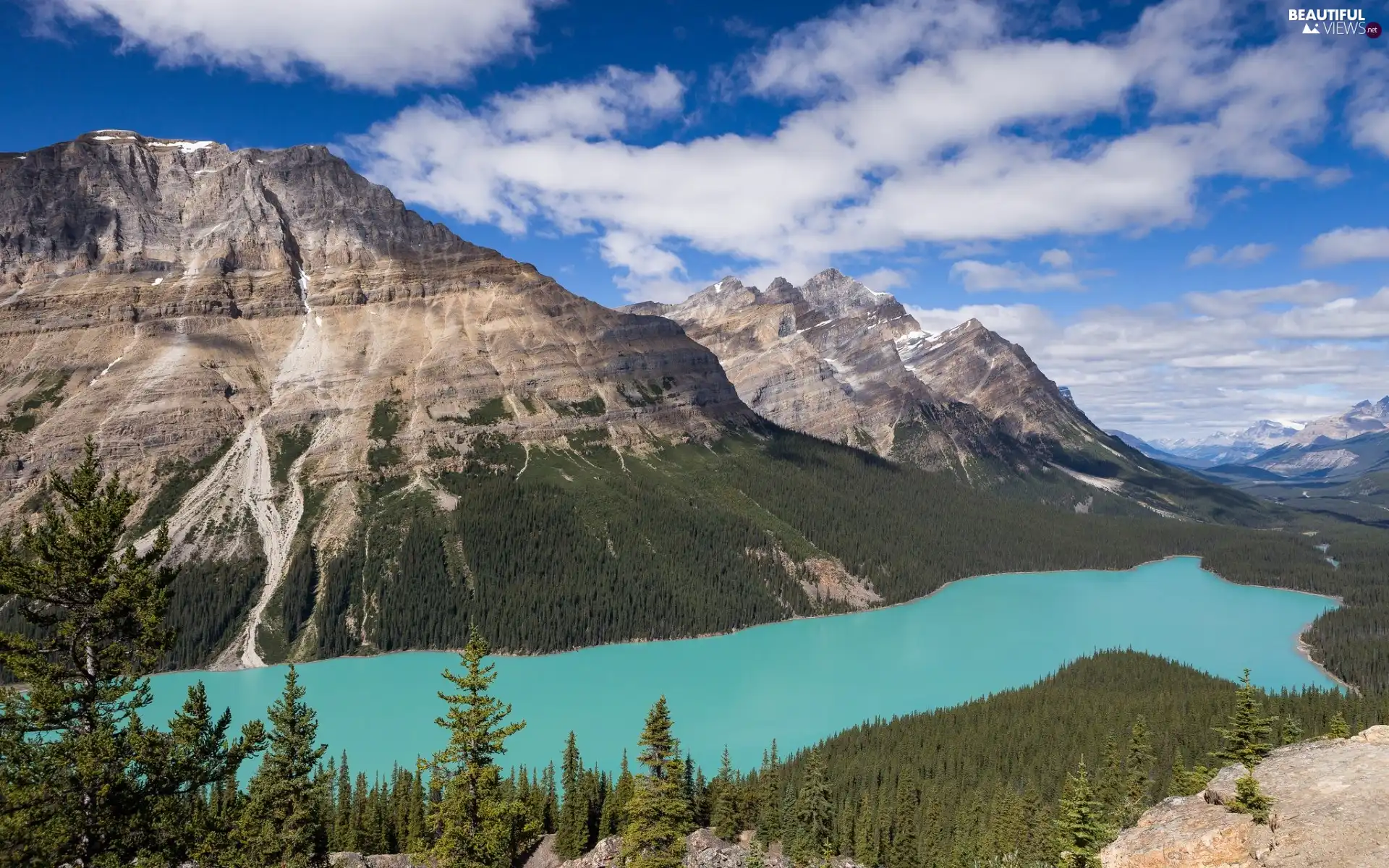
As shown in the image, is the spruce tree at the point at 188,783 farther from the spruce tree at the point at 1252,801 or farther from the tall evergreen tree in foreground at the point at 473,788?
the spruce tree at the point at 1252,801

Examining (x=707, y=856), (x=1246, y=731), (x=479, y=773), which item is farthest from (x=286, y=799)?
(x=1246, y=731)

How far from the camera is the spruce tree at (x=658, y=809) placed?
33469mm

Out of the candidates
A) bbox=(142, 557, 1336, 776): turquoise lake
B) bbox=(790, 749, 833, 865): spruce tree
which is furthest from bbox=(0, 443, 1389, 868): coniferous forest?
bbox=(142, 557, 1336, 776): turquoise lake

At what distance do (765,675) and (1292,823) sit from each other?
101795 millimetres

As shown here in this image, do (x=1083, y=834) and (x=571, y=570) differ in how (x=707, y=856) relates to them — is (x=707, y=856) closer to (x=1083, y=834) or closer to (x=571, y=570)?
(x=1083, y=834)

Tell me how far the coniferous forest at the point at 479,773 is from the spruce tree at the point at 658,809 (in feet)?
0.36

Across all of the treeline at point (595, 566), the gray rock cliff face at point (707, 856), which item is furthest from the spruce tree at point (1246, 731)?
the treeline at point (595, 566)

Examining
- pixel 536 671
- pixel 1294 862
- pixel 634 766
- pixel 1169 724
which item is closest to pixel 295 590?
pixel 536 671

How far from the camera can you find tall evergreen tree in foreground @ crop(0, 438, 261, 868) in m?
15.8

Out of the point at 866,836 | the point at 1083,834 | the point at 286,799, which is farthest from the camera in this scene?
the point at 866,836

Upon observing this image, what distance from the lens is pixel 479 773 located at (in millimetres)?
25609

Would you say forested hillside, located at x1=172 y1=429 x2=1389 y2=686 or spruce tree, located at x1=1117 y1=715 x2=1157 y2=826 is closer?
spruce tree, located at x1=1117 y1=715 x2=1157 y2=826

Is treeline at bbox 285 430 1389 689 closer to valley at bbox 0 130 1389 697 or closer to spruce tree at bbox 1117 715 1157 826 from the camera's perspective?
valley at bbox 0 130 1389 697

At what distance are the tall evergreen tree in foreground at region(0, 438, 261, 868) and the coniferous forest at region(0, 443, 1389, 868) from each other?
5 cm
